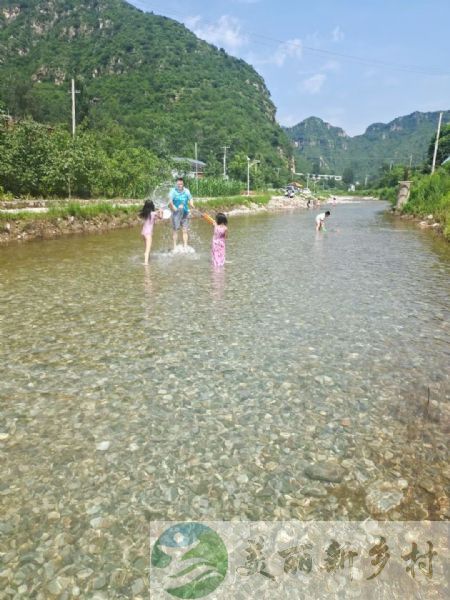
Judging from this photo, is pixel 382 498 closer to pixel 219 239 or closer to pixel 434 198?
pixel 219 239

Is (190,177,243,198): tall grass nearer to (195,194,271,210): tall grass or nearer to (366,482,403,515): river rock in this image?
(195,194,271,210): tall grass

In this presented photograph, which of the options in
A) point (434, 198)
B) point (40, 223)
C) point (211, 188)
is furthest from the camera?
point (211, 188)

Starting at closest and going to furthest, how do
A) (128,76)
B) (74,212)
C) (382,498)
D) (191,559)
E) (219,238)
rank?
(191,559) < (382,498) < (219,238) < (74,212) < (128,76)

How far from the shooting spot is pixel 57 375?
591cm

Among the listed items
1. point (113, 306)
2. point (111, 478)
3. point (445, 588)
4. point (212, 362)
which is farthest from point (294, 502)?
point (113, 306)

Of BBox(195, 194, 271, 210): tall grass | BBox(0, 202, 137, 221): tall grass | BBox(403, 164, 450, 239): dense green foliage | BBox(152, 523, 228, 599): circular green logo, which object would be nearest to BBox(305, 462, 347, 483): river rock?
BBox(152, 523, 228, 599): circular green logo

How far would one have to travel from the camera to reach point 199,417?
4.85 meters

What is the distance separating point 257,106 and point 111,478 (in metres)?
208

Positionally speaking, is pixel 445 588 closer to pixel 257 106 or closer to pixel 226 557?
pixel 226 557

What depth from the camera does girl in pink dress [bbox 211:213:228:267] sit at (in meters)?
12.9

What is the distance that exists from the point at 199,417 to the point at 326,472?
156 centimetres

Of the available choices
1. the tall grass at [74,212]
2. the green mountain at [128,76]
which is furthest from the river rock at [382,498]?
the green mountain at [128,76]

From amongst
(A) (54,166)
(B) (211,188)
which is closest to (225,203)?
(B) (211,188)

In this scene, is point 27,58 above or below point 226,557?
above
